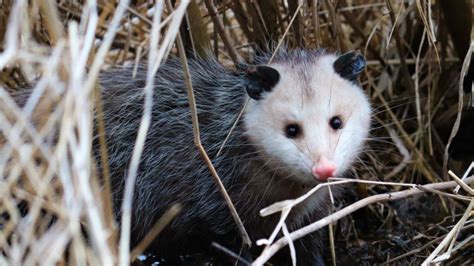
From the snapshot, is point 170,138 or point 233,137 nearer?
point 233,137

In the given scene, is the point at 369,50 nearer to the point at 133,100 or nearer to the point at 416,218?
the point at 416,218

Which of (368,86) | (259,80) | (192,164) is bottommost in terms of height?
(368,86)

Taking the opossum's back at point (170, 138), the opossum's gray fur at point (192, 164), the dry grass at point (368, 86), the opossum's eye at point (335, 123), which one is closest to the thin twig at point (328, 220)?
the dry grass at point (368, 86)

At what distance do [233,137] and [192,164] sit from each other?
0.19m

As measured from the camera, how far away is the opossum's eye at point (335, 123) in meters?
2.95

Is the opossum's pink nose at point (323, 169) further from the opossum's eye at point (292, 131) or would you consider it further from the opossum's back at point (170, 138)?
the opossum's back at point (170, 138)

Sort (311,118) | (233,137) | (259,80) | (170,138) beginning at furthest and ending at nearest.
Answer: (170,138) < (233,137) < (259,80) < (311,118)

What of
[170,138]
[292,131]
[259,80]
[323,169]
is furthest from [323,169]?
[170,138]

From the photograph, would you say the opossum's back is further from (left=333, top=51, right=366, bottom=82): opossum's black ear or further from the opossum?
(left=333, top=51, right=366, bottom=82): opossum's black ear

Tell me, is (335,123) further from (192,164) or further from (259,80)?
(192,164)

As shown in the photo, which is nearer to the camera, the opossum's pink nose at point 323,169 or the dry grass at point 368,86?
the opossum's pink nose at point 323,169

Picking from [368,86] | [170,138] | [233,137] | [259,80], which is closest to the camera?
[259,80]

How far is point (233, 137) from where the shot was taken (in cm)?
324

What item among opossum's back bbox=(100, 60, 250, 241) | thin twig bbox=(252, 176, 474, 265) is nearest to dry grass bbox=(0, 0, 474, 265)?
thin twig bbox=(252, 176, 474, 265)
